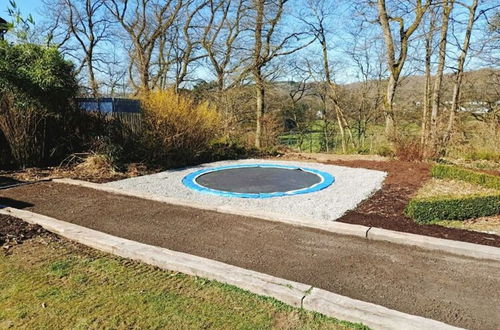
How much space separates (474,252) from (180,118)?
253 inches

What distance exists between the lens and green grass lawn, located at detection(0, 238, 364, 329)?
2.08 metres

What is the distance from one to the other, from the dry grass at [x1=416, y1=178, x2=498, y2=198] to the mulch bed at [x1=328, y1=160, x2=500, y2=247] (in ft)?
0.46

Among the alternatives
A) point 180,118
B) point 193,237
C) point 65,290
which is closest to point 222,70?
point 180,118

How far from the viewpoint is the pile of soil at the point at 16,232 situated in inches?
132

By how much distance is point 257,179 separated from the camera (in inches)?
259

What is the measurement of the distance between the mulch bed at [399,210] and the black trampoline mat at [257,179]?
4.40 feet

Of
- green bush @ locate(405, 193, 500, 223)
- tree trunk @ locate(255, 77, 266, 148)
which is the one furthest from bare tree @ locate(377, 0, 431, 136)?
green bush @ locate(405, 193, 500, 223)

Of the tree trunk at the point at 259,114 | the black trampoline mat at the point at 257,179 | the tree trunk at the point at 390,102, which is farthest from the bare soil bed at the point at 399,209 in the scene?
the tree trunk at the point at 390,102

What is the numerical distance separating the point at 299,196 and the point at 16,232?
12.0 feet

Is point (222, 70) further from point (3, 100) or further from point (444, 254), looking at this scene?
point (444, 254)

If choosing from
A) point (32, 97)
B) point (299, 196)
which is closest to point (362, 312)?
point (299, 196)

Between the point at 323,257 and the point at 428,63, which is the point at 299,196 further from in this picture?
the point at 428,63

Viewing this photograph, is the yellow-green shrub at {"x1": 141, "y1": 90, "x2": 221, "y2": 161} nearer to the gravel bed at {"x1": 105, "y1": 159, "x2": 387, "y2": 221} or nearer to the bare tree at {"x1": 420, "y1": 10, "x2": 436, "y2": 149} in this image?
the gravel bed at {"x1": 105, "y1": 159, "x2": 387, "y2": 221}

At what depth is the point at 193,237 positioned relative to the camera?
3.66 metres
